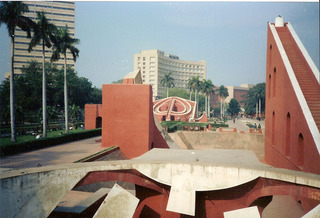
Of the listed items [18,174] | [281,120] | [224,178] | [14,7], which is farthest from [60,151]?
[281,120]

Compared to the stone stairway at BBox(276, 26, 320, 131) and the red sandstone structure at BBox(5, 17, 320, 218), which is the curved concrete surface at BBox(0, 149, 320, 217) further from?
the stone stairway at BBox(276, 26, 320, 131)

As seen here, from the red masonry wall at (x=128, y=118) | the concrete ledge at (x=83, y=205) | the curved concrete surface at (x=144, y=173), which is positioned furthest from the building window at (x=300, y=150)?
the red masonry wall at (x=128, y=118)

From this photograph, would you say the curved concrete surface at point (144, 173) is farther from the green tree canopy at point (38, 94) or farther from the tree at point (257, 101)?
the tree at point (257, 101)

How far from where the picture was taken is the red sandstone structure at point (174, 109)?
1730 inches

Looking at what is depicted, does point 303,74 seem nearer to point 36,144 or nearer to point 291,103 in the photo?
point 291,103

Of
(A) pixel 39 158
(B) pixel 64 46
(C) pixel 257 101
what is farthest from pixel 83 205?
(C) pixel 257 101

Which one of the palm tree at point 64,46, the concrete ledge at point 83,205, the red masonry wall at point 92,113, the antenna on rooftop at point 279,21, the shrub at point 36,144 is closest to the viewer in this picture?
the concrete ledge at point 83,205

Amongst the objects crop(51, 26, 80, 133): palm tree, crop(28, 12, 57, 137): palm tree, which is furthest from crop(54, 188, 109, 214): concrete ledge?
crop(51, 26, 80, 133): palm tree

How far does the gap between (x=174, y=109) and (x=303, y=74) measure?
126 feet

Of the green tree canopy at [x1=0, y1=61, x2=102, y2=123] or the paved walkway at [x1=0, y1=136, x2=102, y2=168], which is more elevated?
the green tree canopy at [x1=0, y1=61, x2=102, y2=123]

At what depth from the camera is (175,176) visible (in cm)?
718

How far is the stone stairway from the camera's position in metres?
9.52

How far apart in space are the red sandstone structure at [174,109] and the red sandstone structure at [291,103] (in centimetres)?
2809

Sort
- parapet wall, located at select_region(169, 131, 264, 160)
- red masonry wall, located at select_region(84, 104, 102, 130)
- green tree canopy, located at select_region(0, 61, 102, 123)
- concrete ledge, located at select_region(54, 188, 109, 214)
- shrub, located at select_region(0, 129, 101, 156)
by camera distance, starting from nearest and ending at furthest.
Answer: concrete ledge, located at select_region(54, 188, 109, 214) → shrub, located at select_region(0, 129, 101, 156) → red masonry wall, located at select_region(84, 104, 102, 130) → parapet wall, located at select_region(169, 131, 264, 160) → green tree canopy, located at select_region(0, 61, 102, 123)
